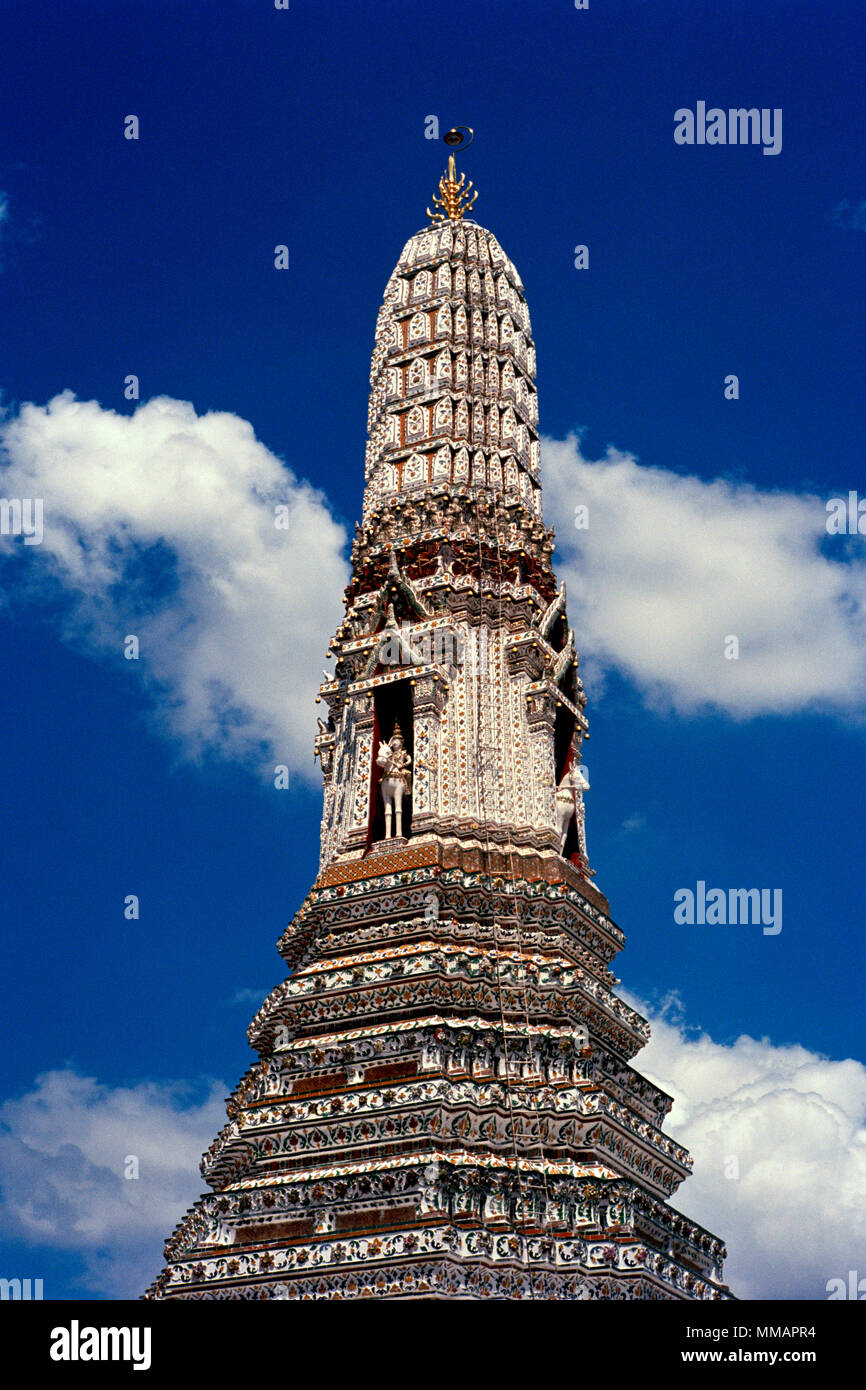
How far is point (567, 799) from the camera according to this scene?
3375 cm

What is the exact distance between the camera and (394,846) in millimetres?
32219

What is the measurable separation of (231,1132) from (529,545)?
16202mm

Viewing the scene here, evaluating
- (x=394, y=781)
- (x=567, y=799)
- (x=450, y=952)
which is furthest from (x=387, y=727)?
(x=450, y=952)

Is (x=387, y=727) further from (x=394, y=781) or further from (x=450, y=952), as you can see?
(x=450, y=952)

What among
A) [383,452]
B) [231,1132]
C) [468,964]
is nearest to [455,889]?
[468,964]

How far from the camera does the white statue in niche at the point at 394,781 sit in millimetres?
32906

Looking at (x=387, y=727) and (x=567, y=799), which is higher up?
(x=387, y=727)

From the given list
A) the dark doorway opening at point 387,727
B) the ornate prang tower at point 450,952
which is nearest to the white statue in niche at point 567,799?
the ornate prang tower at point 450,952

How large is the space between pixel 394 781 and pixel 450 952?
540cm

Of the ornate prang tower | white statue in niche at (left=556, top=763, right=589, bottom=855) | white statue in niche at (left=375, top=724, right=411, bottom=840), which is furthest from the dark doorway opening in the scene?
white statue in niche at (left=556, top=763, right=589, bottom=855)

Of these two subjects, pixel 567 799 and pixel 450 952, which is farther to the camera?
pixel 567 799

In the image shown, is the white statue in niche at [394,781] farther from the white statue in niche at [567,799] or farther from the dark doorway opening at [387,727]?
the white statue in niche at [567,799]

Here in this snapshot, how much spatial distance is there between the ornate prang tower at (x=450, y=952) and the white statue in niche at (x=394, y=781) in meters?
0.06
